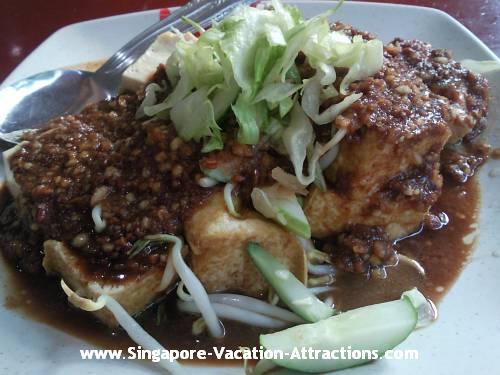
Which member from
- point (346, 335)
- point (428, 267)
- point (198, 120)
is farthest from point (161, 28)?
point (346, 335)

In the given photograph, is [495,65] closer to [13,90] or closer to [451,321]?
[451,321]

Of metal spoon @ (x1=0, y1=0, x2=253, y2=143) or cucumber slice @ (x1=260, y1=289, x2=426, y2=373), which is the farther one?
metal spoon @ (x1=0, y1=0, x2=253, y2=143)

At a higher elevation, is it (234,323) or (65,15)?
(65,15)

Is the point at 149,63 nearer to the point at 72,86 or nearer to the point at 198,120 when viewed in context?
the point at 72,86

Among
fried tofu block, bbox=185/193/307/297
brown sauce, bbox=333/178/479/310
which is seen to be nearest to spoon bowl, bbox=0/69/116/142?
fried tofu block, bbox=185/193/307/297

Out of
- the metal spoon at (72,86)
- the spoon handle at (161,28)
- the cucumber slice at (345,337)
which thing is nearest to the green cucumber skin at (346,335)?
the cucumber slice at (345,337)

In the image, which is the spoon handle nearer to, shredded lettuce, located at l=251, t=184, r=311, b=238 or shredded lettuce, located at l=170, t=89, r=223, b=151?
shredded lettuce, located at l=170, t=89, r=223, b=151
